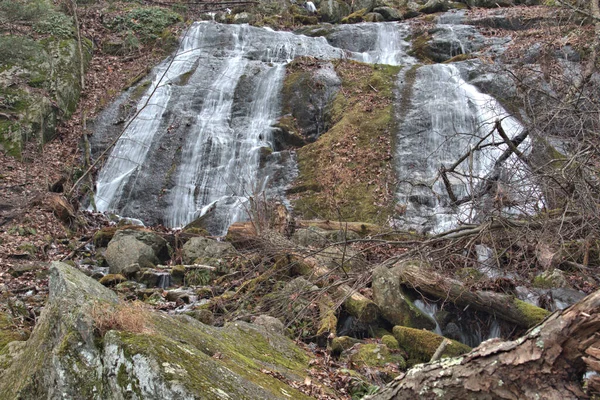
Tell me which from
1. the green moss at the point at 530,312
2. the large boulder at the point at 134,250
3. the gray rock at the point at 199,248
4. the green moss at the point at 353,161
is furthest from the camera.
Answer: the green moss at the point at 353,161

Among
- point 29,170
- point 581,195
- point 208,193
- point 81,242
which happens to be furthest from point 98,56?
point 581,195

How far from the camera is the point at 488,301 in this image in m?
5.95

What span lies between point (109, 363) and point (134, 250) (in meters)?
7.33

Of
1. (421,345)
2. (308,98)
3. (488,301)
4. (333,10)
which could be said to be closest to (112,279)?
(421,345)

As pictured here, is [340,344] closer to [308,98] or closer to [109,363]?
[109,363]

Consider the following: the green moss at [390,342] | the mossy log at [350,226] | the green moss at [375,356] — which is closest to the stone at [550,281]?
the green moss at [390,342]

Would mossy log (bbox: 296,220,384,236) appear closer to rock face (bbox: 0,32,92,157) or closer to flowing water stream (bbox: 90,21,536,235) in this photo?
flowing water stream (bbox: 90,21,536,235)

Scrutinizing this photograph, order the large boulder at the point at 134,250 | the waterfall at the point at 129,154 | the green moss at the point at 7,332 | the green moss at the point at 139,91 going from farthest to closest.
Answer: the green moss at the point at 139,91
the waterfall at the point at 129,154
the large boulder at the point at 134,250
the green moss at the point at 7,332

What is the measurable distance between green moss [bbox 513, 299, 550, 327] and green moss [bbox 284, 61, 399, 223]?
4.73 metres

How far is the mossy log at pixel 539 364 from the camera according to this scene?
62.0 inches

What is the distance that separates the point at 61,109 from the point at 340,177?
10.2 m

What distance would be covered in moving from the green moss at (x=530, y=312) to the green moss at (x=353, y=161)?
15.5ft

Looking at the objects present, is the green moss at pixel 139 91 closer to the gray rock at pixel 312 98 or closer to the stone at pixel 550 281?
the gray rock at pixel 312 98

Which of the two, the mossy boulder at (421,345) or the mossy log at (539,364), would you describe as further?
the mossy boulder at (421,345)
